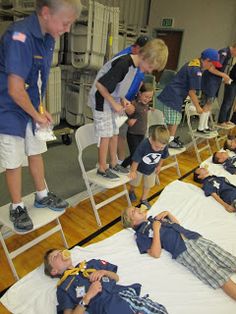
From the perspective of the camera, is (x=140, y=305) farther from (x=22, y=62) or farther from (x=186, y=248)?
(x=22, y=62)

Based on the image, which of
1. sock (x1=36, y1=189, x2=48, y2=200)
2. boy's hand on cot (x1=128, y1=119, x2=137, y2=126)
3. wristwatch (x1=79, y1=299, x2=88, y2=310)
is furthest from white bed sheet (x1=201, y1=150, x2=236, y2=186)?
wristwatch (x1=79, y1=299, x2=88, y2=310)

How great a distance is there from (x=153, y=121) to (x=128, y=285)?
1.91 m

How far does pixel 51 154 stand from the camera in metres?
3.45

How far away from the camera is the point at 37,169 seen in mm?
1641

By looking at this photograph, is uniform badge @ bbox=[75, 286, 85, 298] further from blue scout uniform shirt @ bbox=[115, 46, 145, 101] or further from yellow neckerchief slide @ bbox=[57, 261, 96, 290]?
blue scout uniform shirt @ bbox=[115, 46, 145, 101]

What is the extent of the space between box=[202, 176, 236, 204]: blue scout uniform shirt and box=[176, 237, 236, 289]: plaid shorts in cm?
82

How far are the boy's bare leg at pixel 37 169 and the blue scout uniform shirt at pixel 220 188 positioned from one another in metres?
1.54

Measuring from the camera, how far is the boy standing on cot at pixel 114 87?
6.41ft

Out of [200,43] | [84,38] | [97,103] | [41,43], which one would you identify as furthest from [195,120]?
[41,43]

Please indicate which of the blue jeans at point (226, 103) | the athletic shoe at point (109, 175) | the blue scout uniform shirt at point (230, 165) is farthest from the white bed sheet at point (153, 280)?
the blue jeans at point (226, 103)

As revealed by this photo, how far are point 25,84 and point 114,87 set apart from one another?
→ 31.2 inches

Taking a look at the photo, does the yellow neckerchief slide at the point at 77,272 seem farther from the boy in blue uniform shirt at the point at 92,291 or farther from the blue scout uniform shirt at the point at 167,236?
the blue scout uniform shirt at the point at 167,236

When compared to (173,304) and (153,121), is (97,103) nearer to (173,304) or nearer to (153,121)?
(153,121)

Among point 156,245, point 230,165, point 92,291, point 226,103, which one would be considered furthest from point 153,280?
point 226,103
